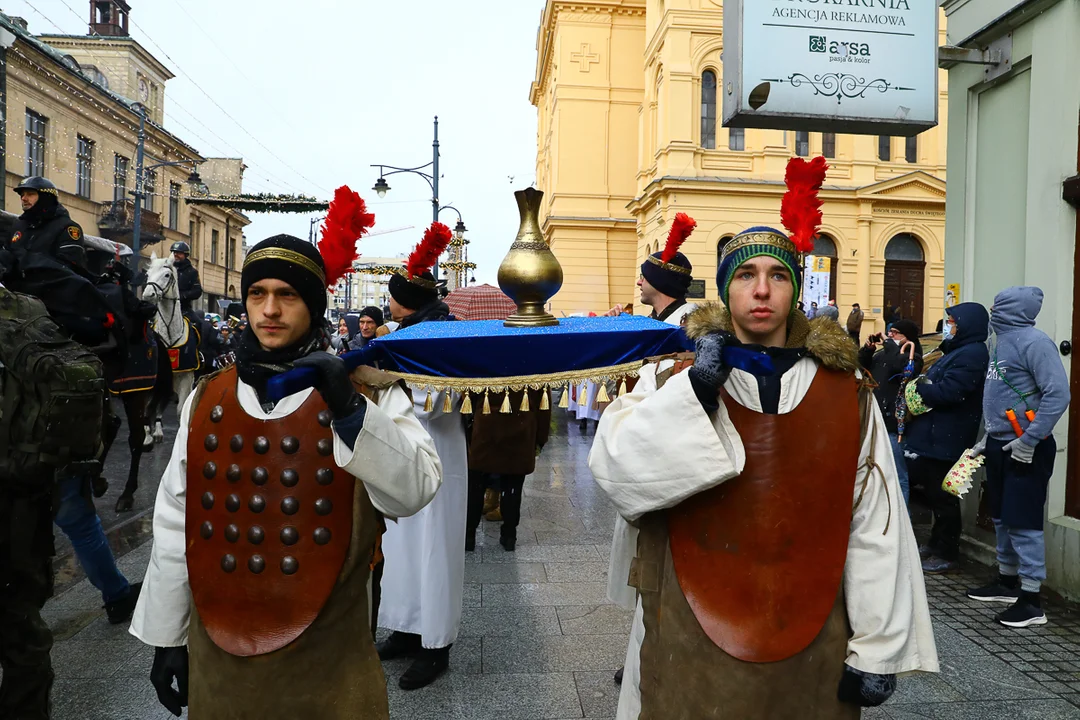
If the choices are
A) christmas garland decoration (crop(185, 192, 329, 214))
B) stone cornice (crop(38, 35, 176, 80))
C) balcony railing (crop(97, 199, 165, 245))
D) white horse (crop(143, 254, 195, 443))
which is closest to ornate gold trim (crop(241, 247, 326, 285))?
white horse (crop(143, 254, 195, 443))

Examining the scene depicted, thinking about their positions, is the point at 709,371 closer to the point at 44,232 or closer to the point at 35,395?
the point at 35,395

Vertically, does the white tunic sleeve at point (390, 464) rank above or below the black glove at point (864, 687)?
above

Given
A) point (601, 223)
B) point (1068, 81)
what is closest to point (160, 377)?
point (1068, 81)

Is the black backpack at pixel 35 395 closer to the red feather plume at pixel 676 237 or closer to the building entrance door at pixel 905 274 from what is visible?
the red feather plume at pixel 676 237

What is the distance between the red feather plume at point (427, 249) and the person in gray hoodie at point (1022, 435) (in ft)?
11.8

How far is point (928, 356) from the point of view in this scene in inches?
287

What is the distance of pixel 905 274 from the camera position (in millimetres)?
25344

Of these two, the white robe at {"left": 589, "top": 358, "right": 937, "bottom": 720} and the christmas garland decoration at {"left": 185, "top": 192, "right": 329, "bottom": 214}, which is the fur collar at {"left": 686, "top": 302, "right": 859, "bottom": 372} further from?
the christmas garland decoration at {"left": 185, "top": 192, "right": 329, "bottom": 214}

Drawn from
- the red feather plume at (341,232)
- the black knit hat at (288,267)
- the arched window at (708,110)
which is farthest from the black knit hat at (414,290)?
the arched window at (708,110)

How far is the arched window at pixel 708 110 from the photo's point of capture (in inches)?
981

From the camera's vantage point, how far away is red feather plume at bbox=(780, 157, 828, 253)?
2.51 metres

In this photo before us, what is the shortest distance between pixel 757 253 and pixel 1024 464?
11.9 ft

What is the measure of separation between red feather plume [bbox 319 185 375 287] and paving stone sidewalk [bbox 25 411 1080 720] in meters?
2.13

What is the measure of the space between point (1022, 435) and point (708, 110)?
22304 millimetres
